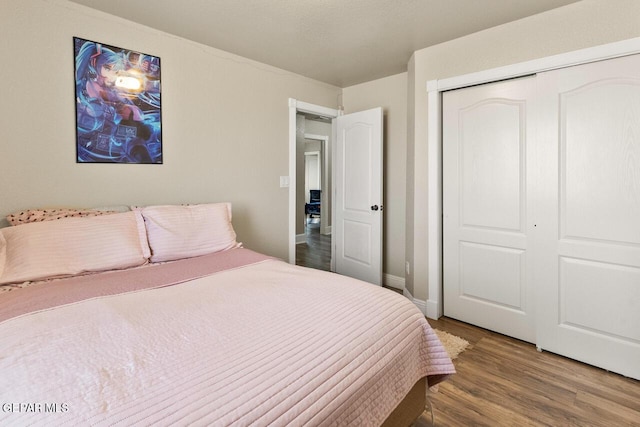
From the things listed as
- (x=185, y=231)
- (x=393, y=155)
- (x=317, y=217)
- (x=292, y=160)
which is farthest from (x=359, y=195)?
(x=317, y=217)

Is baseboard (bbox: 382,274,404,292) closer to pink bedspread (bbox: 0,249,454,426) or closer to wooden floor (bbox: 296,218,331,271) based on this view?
wooden floor (bbox: 296,218,331,271)

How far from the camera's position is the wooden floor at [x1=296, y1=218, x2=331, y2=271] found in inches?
186

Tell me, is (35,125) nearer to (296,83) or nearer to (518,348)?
(296,83)

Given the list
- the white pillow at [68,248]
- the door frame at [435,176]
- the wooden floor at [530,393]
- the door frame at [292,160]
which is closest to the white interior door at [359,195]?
the door frame at [292,160]

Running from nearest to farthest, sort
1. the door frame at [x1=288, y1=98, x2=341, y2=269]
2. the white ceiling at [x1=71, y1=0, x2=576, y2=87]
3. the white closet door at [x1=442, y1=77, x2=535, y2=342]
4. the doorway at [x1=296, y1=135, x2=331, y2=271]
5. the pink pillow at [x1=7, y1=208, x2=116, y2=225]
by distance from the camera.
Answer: the pink pillow at [x1=7, y1=208, x2=116, y2=225] → the white ceiling at [x1=71, y1=0, x2=576, y2=87] → the white closet door at [x1=442, y1=77, x2=535, y2=342] → the door frame at [x1=288, y1=98, x2=341, y2=269] → the doorway at [x1=296, y1=135, x2=331, y2=271]

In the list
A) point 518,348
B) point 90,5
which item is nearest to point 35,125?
point 90,5

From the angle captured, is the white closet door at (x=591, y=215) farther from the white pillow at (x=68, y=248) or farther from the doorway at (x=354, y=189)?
the white pillow at (x=68, y=248)

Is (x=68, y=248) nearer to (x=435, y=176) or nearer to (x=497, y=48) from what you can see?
(x=435, y=176)

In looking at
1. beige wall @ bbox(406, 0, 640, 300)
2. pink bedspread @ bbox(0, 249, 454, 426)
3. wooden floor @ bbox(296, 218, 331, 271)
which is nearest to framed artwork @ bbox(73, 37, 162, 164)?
pink bedspread @ bbox(0, 249, 454, 426)

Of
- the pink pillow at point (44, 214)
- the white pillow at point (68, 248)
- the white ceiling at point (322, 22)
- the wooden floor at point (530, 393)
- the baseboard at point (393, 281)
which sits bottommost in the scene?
the wooden floor at point (530, 393)

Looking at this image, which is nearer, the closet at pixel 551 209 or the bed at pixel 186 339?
the bed at pixel 186 339

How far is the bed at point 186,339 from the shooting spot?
753mm

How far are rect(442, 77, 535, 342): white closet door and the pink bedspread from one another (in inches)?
55.2

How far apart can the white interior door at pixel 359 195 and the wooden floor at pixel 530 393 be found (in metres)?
1.46
